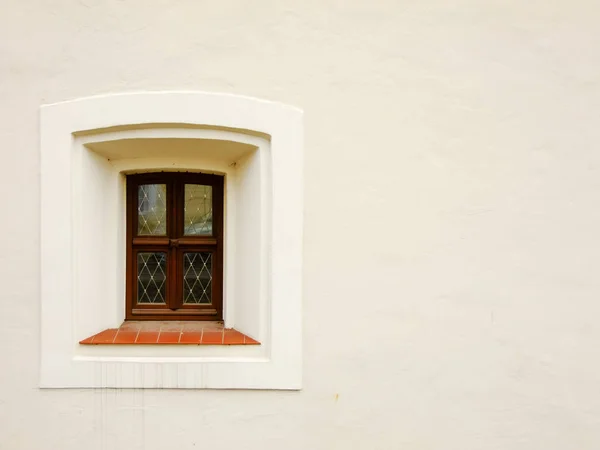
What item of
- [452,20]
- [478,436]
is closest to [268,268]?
[478,436]

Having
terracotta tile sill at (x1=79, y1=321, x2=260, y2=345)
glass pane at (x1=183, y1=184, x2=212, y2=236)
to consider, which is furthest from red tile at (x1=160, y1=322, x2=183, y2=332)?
glass pane at (x1=183, y1=184, x2=212, y2=236)

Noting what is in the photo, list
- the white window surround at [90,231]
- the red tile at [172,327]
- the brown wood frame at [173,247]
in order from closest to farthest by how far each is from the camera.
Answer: the white window surround at [90,231]
the red tile at [172,327]
the brown wood frame at [173,247]

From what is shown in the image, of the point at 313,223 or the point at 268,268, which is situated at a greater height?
the point at 313,223

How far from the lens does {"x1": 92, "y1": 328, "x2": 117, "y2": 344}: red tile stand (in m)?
2.81

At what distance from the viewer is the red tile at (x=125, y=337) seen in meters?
2.81

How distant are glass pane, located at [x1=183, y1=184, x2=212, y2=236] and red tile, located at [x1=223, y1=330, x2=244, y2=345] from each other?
68cm

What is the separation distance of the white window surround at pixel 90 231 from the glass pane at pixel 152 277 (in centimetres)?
36

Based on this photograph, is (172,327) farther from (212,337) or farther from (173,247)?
(173,247)

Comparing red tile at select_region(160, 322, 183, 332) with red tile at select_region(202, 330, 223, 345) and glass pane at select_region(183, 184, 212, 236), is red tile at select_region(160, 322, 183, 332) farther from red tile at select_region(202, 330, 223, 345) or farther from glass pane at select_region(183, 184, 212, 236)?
glass pane at select_region(183, 184, 212, 236)

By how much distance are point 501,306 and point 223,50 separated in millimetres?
2275

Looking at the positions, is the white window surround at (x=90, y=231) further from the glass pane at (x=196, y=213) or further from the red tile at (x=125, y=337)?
the glass pane at (x=196, y=213)

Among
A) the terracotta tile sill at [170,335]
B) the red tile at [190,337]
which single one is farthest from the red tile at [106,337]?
the red tile at [190,337]

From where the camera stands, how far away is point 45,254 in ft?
9.07

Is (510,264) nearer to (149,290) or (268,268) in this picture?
(268,268)
